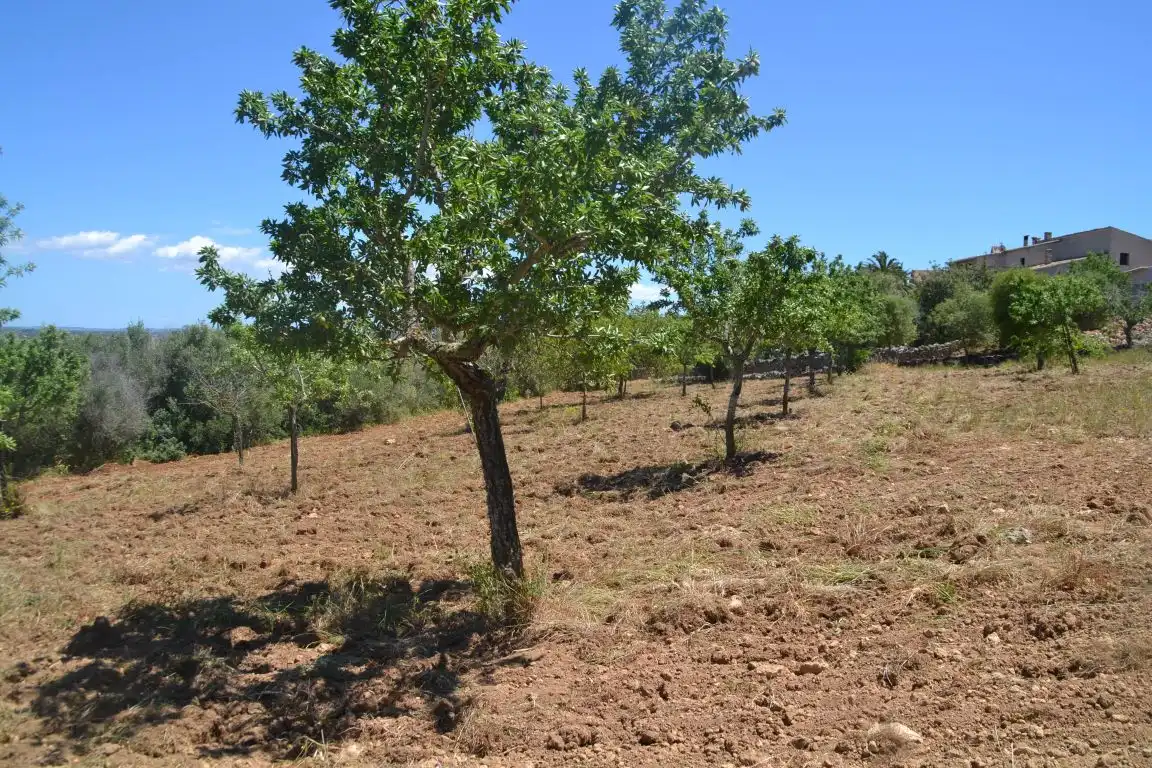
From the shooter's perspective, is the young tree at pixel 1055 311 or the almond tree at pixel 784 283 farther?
the young tree at pixel 1055 311

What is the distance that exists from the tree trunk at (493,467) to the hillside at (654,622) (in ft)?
1.37

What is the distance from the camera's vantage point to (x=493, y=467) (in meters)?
6.96

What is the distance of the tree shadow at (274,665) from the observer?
16.3 ft

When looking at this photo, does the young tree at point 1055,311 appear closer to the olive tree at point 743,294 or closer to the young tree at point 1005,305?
the young tree at point 1005,305

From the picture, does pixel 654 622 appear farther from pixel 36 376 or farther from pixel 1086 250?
pixel 1086 250

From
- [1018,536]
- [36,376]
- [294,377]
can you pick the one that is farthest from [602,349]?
[36,376]

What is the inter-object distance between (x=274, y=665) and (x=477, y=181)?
406 centimetres

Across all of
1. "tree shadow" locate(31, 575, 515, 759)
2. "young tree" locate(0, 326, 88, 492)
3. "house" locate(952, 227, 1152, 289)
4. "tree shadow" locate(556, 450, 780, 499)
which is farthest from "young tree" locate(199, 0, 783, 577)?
"house" locate(952, 227, 1152, 289)

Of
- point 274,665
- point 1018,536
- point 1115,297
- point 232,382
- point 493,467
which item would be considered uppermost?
point 1115,297

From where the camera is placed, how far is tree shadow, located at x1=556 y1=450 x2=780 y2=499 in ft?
37.6

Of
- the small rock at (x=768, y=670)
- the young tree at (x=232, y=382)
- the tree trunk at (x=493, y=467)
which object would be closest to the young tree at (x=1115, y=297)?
the tree trunk at (x=493, y=467)

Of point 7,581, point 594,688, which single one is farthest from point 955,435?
point 7,581

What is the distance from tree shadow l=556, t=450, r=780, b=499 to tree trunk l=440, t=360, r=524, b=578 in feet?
14.1

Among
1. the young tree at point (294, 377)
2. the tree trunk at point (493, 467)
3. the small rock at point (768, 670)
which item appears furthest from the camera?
the young tree at point (294, 377)
